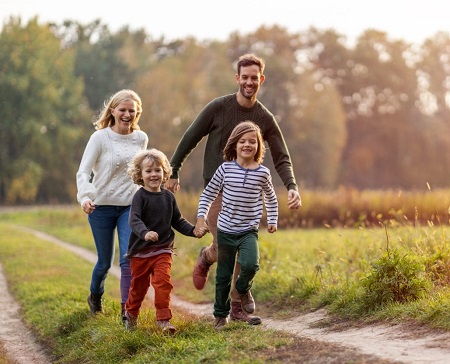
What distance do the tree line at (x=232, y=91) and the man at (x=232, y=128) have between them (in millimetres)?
32266

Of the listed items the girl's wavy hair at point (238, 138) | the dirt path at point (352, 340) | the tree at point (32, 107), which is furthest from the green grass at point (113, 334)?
the tree at point (32, 107)

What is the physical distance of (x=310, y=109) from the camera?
5197 centimetres

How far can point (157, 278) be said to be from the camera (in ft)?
21.9

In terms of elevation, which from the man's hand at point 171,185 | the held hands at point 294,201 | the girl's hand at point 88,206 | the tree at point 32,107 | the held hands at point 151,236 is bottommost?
the held hands at point 151,236

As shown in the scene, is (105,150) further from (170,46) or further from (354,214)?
(170,46)

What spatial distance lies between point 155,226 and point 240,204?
2.46 ft

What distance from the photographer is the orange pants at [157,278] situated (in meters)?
6.69

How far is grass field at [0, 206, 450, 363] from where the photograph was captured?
6.32m

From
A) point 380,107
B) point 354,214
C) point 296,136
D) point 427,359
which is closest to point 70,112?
point 296,136

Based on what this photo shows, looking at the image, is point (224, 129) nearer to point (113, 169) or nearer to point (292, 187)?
point (292, 187)

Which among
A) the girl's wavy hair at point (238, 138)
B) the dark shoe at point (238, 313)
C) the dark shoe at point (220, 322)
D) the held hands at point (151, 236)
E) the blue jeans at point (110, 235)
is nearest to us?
the held hands at point (151, 236)

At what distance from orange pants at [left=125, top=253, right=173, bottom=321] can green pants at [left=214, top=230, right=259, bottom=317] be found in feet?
1.45

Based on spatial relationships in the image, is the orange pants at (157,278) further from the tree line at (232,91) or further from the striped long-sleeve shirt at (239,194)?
the tree line at (232,91)

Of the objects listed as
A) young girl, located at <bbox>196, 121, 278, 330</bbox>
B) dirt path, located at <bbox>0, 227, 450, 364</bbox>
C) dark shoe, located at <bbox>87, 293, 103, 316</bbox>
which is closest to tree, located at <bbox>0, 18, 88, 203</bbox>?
dirt path, located at <bbox>0, 227, 450, 364</bbox>
